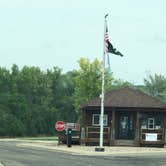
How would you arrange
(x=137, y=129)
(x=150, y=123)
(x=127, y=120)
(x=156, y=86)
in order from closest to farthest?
(x=137, y=129) < (x=150, y=123) < (x=127, y=120) < (x=156, y=86)

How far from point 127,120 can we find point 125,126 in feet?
1.79

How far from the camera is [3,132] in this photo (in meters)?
84.2

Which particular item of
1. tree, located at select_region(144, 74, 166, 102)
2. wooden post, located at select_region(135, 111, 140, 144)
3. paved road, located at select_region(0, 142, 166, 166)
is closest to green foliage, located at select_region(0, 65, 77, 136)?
tree, located at select_region(144, 74, 166, 102)

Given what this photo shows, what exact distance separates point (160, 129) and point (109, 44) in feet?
37.2

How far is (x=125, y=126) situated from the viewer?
53.8 meters

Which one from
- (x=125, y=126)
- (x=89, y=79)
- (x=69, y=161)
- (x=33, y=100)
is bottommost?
(x=69, y=161)

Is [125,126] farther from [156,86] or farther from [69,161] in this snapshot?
[156,86]

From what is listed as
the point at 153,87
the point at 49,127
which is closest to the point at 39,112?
the point at 49,127

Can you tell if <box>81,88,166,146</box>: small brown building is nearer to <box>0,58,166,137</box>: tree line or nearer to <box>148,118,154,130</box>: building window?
<box>148,118,154,130</box>: building window

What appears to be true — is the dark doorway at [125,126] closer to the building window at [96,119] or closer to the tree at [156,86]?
the building window at [96,119]

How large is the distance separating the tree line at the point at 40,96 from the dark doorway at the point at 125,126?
2163cm

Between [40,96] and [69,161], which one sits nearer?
[69,161]

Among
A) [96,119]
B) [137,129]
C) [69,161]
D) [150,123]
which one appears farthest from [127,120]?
[69,161]

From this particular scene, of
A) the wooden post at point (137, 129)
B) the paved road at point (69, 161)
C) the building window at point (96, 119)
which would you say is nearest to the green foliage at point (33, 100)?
the building window at point (96, 119)
